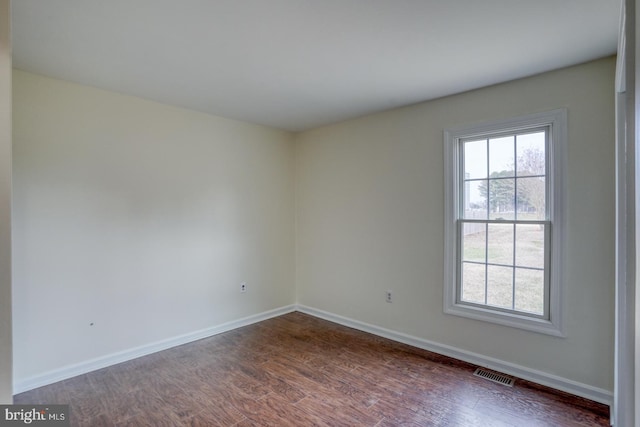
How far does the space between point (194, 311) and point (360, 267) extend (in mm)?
1960

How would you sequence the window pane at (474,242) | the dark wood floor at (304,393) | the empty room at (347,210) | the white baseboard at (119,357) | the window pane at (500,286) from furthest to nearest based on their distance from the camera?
the window pane at (474,242) → the window pane at (500,286) → the white baseboard at (119,357) → the dark wood floor at (304,393) → the empty room at (347,210)

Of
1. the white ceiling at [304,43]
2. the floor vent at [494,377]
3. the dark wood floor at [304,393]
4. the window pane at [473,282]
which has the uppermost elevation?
the white ceiling at [304,43]

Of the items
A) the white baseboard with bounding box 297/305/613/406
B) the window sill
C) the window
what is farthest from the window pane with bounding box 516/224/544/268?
the white baseboard with bounding box 297/305/613/406

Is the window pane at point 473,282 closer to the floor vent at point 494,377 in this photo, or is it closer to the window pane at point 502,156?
the floor vent at point 494,377

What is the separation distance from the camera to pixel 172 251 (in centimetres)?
342

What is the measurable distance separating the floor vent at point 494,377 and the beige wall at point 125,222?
258 centimetres

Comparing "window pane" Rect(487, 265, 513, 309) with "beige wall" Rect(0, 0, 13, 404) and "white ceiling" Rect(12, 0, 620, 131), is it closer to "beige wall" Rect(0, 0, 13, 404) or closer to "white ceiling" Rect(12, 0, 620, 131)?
"white ceiling" Rect(12, 0, 620, 131)

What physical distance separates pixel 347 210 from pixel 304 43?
7.29 feet

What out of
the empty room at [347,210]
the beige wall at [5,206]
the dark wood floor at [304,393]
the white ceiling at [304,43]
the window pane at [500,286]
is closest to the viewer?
the beige wall at [5,206]

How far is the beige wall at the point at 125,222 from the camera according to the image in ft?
8.54

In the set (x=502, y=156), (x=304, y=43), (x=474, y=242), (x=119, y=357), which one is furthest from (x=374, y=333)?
(x=304, y=43)

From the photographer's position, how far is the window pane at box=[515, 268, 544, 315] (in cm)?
269

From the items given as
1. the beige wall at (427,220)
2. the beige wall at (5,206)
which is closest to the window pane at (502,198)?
the beige wall at (427,220)

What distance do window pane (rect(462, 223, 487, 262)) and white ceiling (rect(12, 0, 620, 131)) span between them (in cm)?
129
